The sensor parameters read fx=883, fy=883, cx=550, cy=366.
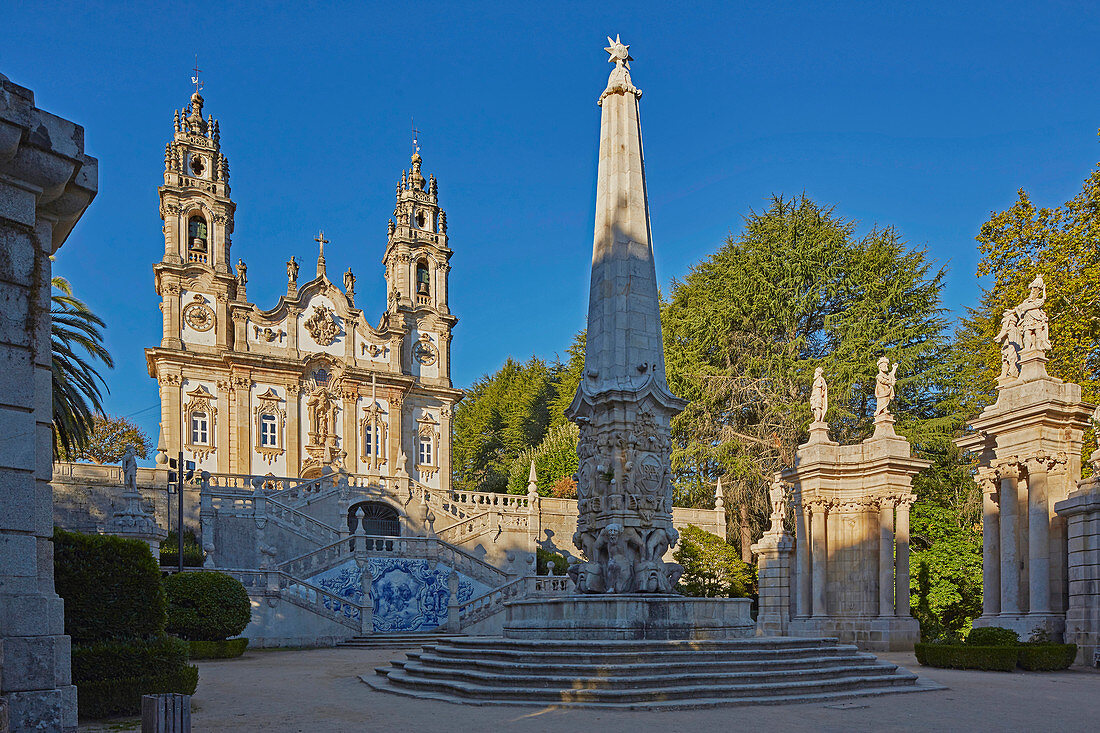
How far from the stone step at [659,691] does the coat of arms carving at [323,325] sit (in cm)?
3722

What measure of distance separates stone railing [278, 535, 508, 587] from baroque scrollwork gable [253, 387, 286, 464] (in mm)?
16708

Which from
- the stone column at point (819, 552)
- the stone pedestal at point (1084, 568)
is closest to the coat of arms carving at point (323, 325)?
the stone column at point (819, 552)

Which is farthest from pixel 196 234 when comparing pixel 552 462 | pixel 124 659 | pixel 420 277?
pixel 124 659

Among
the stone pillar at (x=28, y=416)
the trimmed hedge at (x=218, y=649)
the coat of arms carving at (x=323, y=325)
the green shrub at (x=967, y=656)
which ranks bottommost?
the trimmed hedge at (x=218, y=649)

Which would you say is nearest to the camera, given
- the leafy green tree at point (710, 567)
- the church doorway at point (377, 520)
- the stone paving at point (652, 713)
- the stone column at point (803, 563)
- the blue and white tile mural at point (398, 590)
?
the stone paving at point (652, 713)

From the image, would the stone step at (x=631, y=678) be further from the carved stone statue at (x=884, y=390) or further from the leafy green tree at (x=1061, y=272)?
the leafy green tree at (x=1061, y=272)

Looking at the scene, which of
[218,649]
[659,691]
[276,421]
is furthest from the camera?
[276,421]

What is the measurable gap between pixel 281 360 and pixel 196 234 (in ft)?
25.6

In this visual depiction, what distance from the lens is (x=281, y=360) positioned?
151 feet

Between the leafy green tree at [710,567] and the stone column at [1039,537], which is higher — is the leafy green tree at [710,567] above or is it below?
below

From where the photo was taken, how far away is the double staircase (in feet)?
37.5

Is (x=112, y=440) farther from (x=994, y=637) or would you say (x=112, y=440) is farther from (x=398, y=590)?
(x=994, y=637)

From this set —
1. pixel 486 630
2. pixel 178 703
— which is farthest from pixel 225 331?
pixel 178 703

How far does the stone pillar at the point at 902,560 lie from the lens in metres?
21.1
